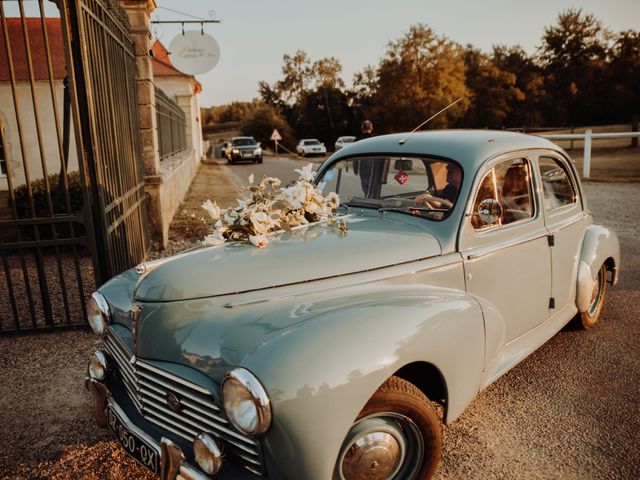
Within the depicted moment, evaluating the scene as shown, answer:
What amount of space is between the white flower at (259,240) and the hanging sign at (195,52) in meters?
9.57

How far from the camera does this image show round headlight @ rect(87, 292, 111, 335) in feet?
9.06

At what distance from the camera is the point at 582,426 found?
3043mm

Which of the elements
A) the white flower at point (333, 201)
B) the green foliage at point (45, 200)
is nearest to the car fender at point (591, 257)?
the white flower at point (333, 201)

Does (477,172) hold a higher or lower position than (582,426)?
higher

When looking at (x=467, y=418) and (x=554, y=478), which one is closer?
(x=554, y=478)

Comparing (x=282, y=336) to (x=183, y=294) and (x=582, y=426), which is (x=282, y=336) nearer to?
(x=183, y=294)

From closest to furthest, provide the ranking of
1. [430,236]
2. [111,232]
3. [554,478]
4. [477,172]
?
[554,478], [430,236], [477,172], [111,232]

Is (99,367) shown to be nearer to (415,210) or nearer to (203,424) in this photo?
(203,424)

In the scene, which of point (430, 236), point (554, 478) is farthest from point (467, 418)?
point (430, 236)

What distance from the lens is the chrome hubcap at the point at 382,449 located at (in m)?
2.07

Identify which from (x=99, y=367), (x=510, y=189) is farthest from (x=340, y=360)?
(x=510, y=189)

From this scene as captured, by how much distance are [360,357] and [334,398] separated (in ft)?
0.66

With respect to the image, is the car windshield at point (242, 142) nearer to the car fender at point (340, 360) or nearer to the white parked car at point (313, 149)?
the white parked car at point (313, 149)

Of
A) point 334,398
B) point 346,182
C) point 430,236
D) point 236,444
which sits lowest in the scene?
point 236,444
